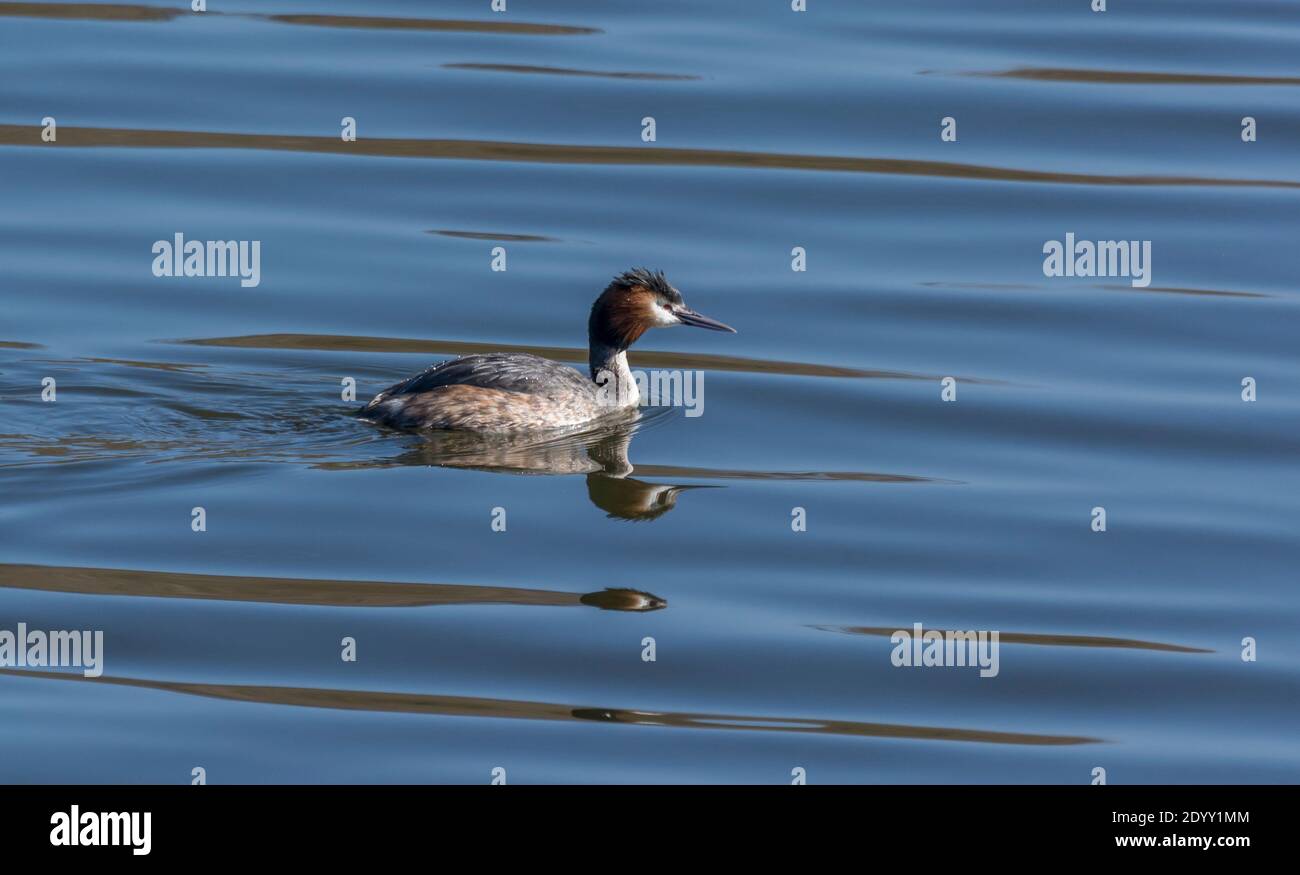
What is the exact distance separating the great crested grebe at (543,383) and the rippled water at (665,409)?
224mm

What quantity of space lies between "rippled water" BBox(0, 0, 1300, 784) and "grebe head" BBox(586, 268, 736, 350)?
632 mm

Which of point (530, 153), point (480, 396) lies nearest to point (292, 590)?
point (480, 396)

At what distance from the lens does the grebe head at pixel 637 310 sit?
12.9 metres

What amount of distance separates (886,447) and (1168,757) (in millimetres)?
4009

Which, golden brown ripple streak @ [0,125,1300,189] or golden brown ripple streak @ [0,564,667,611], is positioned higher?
golden brown ripple streak @ [0,125,1300,189]

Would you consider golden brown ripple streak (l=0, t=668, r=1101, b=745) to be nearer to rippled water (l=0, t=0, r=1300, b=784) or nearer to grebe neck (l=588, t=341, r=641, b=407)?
rippled water (l=0, t=0, r=1300, b=784)

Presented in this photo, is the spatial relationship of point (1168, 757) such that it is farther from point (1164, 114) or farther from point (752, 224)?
point (1164, 114)

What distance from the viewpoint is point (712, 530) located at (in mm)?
10969

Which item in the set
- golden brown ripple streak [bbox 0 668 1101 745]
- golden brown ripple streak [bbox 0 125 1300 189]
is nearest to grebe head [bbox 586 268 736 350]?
golden brown ripple streak [bbox 0 125 1300 189]

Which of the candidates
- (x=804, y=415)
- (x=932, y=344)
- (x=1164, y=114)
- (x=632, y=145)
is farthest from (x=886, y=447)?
(x=1164, y=114)

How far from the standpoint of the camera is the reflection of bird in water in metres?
11.5

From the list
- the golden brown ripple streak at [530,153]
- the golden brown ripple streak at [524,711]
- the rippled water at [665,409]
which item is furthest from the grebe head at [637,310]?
the golden brown ripple streak at [524,711]

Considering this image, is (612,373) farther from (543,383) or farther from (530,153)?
(530,153)

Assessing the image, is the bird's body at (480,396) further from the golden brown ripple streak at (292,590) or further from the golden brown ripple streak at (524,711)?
the golden brown ripple streak at (524,711)
